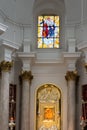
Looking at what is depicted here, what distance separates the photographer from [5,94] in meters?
21.8

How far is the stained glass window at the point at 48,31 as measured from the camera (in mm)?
25172

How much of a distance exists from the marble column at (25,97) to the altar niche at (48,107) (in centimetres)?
87

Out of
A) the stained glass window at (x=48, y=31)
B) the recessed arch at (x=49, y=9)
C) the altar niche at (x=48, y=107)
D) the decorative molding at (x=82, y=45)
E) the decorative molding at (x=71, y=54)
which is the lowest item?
the altar niche at (x=48, y=107)

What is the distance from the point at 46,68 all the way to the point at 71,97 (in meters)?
2.43

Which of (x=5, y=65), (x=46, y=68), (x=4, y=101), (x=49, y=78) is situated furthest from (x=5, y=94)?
(x=46, y=68)

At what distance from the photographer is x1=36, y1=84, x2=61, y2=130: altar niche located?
23.8 m

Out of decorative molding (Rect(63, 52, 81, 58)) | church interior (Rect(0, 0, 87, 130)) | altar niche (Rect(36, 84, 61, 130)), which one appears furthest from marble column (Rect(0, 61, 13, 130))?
decorative molding (Rect(63, 52, 81, 58))

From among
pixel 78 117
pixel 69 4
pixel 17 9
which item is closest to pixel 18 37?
pixel 17 9

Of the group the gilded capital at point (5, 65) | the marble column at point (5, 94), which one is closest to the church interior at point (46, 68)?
the gilded capital at point (5, 65)

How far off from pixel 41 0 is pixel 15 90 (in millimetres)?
5615

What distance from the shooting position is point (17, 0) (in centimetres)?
2425

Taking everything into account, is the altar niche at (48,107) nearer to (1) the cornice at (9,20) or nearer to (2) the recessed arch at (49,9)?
(2) the recessed arch at (49,9)

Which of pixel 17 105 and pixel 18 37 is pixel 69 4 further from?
pixel 17 105

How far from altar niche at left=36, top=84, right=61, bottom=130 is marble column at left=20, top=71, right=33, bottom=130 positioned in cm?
87
